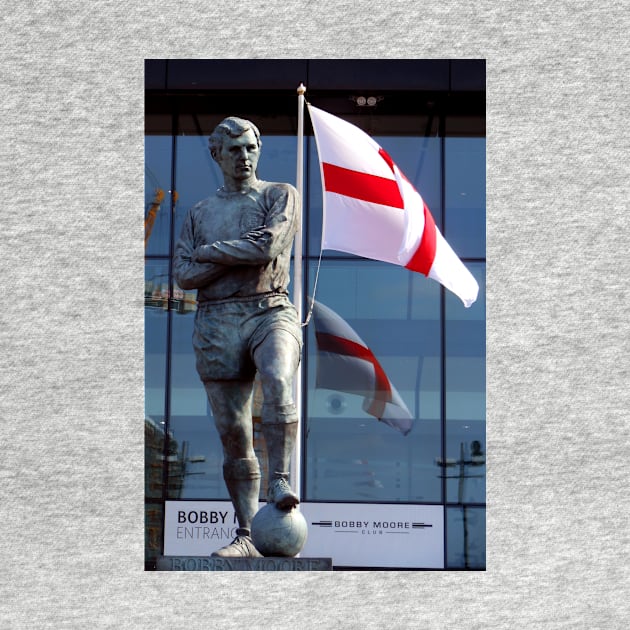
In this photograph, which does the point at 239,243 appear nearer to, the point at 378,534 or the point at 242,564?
the point at 242,564

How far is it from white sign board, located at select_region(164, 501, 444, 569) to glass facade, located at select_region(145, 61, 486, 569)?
0.10m

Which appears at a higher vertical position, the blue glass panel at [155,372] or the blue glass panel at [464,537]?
the blue glass panel at [155,372]

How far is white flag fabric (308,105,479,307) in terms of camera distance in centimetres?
852

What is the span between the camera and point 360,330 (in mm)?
13562

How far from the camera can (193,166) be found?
13812mm

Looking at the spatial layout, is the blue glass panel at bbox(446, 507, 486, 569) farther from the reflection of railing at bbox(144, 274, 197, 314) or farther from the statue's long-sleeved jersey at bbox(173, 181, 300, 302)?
the statue's long-sleeved jersey at bbox(173, 181, 300, 302)

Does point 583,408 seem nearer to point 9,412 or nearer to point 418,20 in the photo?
point 418,20

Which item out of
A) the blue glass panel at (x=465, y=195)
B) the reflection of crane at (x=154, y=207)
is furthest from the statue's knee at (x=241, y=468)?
the blue glass panel at (x=465, y=195)

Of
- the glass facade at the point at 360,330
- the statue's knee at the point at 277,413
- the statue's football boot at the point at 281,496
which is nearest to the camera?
the statue's football boot at the point at 281,496

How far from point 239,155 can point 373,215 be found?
9.08ft

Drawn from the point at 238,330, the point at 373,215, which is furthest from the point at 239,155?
the point at 373,215

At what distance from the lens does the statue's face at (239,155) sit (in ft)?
19.3

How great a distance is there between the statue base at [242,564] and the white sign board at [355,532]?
7465 millimetres

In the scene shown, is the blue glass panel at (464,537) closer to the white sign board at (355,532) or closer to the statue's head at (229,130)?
the white sign board at (355,532)
